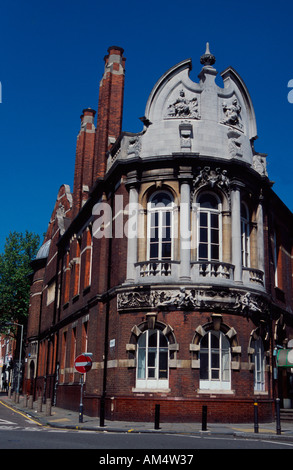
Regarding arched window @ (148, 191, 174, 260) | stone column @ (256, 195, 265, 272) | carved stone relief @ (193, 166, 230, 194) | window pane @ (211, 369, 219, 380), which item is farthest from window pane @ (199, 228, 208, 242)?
window pane @ (211, 369, 219, 380)

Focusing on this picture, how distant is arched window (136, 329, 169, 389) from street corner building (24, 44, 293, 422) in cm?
4

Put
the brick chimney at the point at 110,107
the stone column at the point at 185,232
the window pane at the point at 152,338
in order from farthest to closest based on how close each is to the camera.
→ 1. the brick chimney at the point at 110,107
2. the stone column at the point at 185,232
3. the window pane at the point at 152,338

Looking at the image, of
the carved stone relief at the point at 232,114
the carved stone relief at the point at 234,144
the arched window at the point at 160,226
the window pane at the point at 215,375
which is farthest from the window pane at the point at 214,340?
the carved stone relief at the point at 232,114

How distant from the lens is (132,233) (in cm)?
2247

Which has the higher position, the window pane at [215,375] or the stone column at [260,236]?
the stone column at [260,236]

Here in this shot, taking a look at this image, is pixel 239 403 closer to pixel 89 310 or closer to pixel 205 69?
pixel 89 310

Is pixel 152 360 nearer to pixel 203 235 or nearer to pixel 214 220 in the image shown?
pixel 203 235

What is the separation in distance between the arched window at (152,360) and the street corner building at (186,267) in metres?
0.04

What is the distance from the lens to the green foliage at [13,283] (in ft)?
195

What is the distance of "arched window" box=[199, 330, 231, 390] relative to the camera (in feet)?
67.6

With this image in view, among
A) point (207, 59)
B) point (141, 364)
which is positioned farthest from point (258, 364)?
point (207, 59)

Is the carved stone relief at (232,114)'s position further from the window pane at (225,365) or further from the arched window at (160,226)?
the window pane at (225,365)

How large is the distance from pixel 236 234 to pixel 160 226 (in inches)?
122
